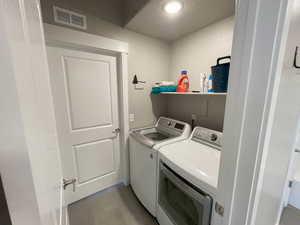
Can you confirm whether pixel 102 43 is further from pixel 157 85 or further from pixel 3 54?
pixel 3 54

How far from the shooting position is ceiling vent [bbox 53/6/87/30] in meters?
1.36

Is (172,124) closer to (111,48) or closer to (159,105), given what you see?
(159,105)

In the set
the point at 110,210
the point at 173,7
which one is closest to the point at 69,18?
the point at 173,7

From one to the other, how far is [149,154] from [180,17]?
1.57m

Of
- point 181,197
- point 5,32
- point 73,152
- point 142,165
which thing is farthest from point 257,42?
point 73,152

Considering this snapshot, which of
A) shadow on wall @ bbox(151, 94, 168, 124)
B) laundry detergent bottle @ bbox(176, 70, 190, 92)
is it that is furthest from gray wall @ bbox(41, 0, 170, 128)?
laundry detergent bottle @ bbox(176, 70, 190, 92)

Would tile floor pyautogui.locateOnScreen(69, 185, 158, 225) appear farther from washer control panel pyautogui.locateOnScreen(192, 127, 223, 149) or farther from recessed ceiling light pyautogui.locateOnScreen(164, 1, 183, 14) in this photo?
recessed ceiling light pyautogui.locateOnScreen(164, 1, 183, 14)

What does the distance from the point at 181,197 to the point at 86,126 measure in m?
1.39

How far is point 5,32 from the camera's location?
20 cm

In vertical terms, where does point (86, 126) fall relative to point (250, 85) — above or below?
below

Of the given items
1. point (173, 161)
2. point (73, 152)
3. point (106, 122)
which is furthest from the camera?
point (106, 122)

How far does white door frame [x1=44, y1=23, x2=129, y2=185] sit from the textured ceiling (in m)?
0.36

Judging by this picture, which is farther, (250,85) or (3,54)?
(250,85)

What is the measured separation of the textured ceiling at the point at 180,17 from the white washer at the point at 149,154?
126 centimetres
